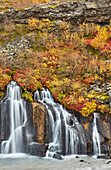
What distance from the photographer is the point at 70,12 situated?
70.1 feet

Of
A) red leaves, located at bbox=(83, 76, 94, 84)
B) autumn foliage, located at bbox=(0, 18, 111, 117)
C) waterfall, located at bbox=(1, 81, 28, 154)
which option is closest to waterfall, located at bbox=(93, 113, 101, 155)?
autumn foliage, located at bbox=(0, 18, 111, 117)

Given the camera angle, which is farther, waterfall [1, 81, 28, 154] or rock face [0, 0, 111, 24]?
rock face [0, 0, 111, 24]

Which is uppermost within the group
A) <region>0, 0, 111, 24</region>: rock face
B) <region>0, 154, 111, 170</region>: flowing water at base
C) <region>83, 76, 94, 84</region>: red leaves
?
<region>0, 0, 111, 24</region>: rock face

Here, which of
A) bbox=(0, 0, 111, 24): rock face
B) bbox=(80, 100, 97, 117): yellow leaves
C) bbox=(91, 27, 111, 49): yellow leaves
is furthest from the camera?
bbox=(0, 0, 111, 24): rock face

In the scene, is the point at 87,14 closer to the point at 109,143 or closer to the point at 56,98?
the point at 56,98

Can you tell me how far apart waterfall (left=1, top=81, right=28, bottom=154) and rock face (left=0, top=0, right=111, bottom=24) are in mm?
14787

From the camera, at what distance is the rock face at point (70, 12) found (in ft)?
68.0

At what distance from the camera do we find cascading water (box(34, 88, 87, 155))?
956 centimetres

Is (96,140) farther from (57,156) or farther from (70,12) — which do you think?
(70,12)

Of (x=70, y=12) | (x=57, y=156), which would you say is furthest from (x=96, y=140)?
(x=70, y=12)

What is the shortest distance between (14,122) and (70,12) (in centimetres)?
1780

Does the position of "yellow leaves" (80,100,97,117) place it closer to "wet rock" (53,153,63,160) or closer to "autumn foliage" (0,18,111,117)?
"autumn foliage" (0,18,111,117)

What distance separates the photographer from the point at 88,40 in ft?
63.0

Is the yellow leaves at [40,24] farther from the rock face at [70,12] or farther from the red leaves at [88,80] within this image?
the red leaves at [88,80]
